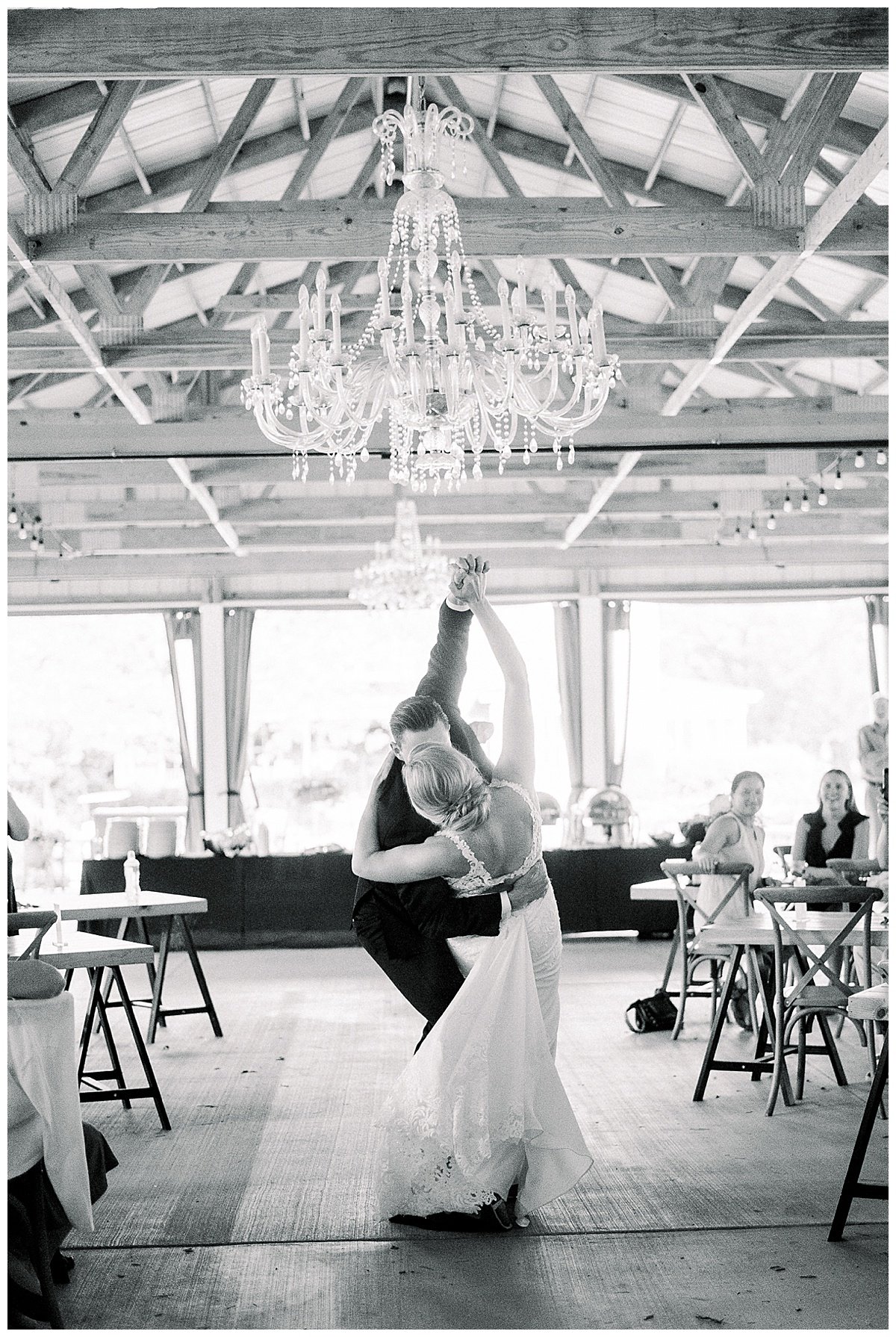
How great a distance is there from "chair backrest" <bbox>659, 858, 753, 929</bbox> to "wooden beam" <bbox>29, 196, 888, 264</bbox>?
2938 millimetres

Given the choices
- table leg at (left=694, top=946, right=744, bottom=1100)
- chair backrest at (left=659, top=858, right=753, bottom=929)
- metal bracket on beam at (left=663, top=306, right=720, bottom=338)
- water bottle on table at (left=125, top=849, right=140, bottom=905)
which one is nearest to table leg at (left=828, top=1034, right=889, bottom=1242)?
table leg at (left=694, top=946, right=744, bottom=1100)

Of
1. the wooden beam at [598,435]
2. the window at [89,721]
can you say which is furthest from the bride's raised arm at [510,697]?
the window at [89,721]

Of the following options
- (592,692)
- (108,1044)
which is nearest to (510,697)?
(108,1044)

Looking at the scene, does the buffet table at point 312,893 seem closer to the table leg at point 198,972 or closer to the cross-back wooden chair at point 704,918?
the cross-back wooden chair at point 704,918

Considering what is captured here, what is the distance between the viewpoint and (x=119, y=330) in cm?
785

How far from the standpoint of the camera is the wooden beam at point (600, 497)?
1031 cm

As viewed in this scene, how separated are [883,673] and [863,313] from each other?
7.14m

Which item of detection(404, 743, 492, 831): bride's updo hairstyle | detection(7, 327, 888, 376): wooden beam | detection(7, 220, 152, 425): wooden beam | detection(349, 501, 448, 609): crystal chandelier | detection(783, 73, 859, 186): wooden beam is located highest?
detection(783, 73, 859, 186): wooden beam

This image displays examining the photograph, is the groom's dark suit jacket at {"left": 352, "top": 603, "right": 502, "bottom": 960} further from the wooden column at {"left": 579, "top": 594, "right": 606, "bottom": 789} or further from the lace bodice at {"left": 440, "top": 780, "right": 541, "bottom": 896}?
the wooden column at {"left": 579, "top": 594, "right": 606, "bottom": 789}

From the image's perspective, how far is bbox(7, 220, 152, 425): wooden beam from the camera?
598 cm

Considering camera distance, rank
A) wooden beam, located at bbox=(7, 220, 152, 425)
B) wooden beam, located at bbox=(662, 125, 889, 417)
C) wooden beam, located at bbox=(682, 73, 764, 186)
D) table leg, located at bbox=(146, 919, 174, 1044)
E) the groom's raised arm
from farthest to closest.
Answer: table leg, located at bbox=(146, 919, 174, 1044) → wooden beam, located at bbox=(7, 220, 152, 425) → wooden beam, located at bbox=(682, 73, 764, 186) → wooden beam, located at bbox=(662, 125, 889, 417) → the groom's raised arm

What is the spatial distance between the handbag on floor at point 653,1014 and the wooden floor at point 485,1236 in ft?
0.73

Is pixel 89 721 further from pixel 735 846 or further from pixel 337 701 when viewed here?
pixel 735 846

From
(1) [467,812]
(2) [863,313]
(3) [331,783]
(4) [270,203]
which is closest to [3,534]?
(1) [467,812]
